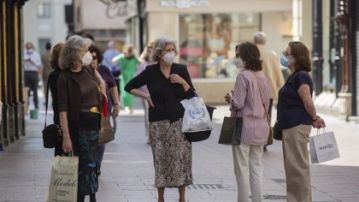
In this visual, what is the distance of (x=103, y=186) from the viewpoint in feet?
39.3

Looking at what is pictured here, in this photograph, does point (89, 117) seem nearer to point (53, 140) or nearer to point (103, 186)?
point (53, 140)

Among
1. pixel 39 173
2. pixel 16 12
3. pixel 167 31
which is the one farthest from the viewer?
pixel 167 31

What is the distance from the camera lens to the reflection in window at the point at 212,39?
30703 mm

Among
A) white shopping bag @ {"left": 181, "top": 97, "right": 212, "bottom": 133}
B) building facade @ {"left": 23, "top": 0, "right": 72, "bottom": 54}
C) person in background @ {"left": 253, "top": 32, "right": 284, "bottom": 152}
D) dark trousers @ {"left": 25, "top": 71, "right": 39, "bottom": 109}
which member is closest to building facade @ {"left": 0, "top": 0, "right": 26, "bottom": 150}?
person in background @ {"left": 253, "top": 32, "right": 284, "bottom": 152}

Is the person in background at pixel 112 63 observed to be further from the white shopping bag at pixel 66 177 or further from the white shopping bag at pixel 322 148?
the white shopping bag at pixel 66 177

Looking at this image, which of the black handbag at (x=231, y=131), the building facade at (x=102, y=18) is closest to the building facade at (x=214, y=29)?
the building facade at (x=102, y=18)

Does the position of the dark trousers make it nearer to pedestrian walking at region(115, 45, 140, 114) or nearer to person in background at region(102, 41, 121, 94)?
person in background at region(102, 41, 121, 94)

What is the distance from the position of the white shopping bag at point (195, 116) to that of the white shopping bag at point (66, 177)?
4.57 feet

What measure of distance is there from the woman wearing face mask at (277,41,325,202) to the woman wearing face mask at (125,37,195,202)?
1053mm

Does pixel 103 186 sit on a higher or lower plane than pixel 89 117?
lower

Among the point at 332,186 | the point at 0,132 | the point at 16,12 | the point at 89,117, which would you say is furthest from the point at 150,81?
the point at 16,12

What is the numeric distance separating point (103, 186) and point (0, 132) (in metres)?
4.73

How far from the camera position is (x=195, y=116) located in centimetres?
998

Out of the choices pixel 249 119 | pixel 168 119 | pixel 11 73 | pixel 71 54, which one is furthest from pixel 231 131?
pixel 11 73
